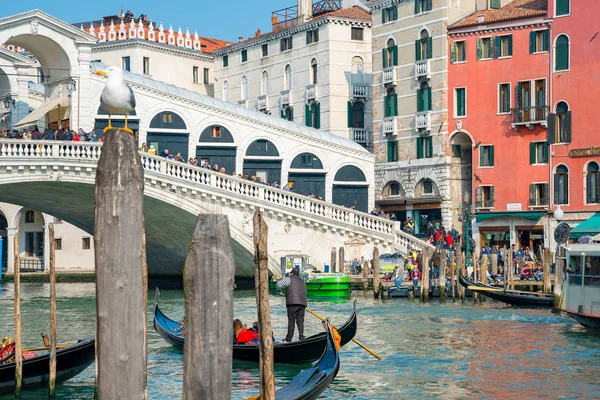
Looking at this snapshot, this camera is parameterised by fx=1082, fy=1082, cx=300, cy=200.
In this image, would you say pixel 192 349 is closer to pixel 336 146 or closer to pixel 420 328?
pixel 420 328

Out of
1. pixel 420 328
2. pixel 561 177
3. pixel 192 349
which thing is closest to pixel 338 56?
pixel 561 177

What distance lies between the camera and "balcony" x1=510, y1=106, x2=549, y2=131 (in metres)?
27.6

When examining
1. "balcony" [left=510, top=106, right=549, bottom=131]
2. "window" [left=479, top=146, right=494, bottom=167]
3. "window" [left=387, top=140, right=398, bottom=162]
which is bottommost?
"window" [left=479, top=146, right=494, bottom=167]

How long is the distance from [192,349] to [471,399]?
6106 mm

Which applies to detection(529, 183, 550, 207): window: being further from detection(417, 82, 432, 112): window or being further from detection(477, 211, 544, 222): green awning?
detection(417, 82, 432, 112): window

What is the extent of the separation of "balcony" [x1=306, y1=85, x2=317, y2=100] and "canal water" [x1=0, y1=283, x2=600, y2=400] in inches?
500

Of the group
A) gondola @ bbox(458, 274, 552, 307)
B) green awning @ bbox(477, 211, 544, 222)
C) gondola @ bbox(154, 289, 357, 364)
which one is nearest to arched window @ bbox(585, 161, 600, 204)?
green awning @ bbox(477, 211, 544, 222)

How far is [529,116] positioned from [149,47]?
15363 millimetres

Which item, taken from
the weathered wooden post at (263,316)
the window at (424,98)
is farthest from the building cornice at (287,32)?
the weathered wooden post at (263,316)

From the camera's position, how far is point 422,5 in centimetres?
2995

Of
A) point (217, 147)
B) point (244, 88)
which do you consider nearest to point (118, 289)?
point (217, 147)

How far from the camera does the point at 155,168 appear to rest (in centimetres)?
2367

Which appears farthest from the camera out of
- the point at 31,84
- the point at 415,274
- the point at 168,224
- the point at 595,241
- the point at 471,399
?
the point at 31,84

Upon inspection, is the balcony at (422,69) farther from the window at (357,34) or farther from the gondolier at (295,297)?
the gondolier at (295,297)
